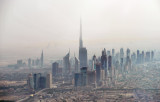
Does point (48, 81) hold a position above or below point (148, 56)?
below

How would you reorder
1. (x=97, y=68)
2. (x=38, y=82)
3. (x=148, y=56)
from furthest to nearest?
1. (x=148, y=56)
2. (x=97, y=68)
3. (x=38, y=82)

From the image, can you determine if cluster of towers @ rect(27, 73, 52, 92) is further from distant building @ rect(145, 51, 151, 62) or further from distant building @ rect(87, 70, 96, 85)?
distant building @ rect(145, 51, 151, 62)

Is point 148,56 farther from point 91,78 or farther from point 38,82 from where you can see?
point 38,82

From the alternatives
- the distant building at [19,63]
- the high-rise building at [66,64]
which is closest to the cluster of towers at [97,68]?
the high-rise building at [66,64]

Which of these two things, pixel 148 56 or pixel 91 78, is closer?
pixel 91 78

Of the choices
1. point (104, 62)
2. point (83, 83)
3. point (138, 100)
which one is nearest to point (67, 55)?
point (104, 62)

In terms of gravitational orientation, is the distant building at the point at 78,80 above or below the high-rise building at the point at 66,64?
below

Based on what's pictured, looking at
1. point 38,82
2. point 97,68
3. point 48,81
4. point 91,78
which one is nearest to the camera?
point 38,82

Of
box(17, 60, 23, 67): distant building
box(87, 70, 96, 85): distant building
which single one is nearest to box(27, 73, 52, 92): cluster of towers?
box(87, 70, 96, 85): distant building

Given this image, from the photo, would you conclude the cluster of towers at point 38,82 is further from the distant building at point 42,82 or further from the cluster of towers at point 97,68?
the cluster of towers at point 97,68

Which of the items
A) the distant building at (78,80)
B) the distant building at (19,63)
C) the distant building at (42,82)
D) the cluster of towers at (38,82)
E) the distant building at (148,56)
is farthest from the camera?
the distant building at (148,56)

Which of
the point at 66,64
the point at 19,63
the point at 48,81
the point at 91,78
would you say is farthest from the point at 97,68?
the point at 19,63
